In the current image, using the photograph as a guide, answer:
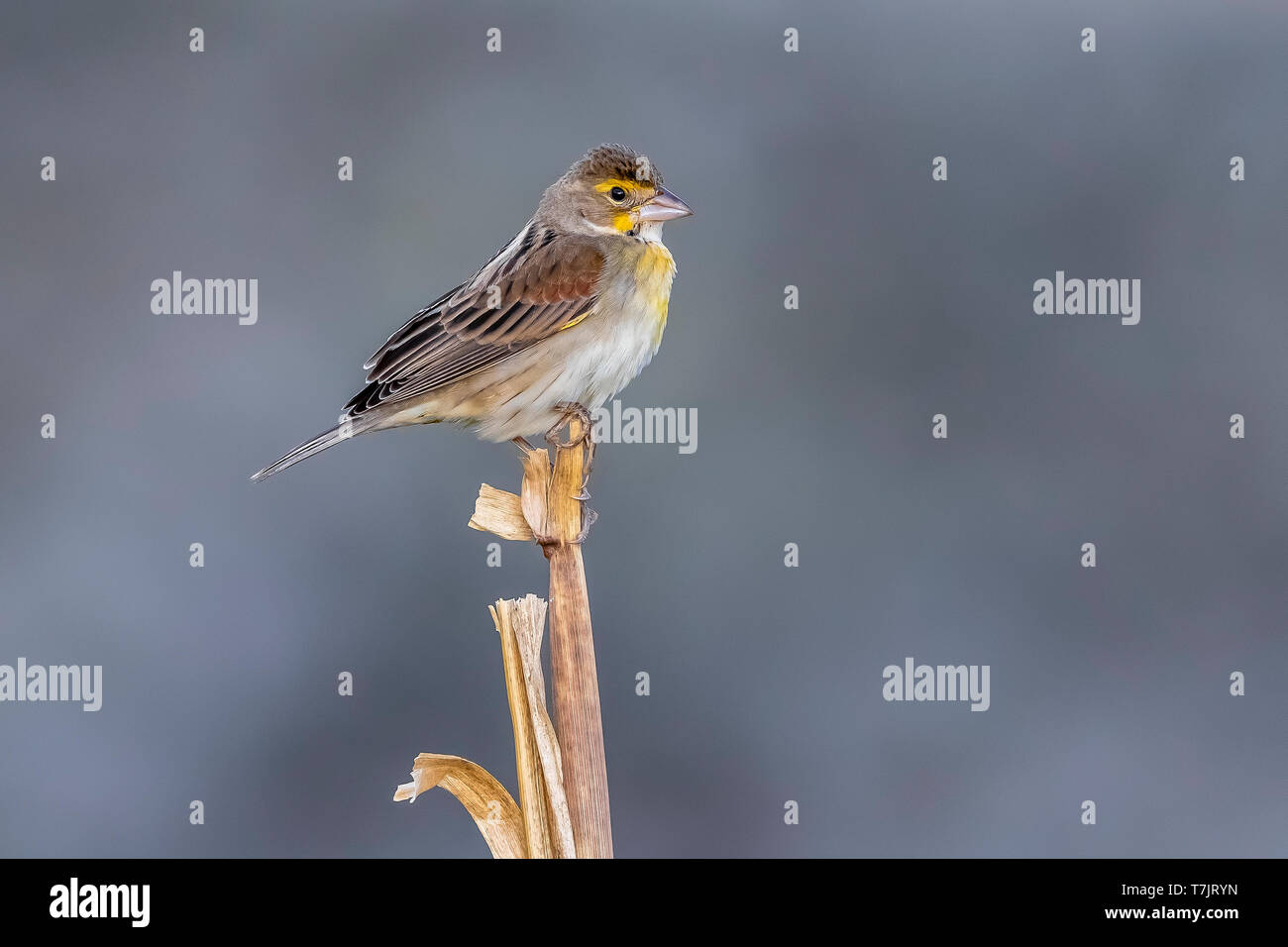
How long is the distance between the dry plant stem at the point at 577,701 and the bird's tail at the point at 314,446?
4.92 ft

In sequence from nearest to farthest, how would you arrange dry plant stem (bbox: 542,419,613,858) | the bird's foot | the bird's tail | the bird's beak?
1. dry plant stem (bbox: 542,419,613,858)
2. the bird's tail
3. the bird's foot
4. the bird's beak

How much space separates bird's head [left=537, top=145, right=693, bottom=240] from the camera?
5.73 metres

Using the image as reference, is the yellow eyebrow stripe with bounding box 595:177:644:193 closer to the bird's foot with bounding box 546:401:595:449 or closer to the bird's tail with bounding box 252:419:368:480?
the bird's foot with bounding box 546:401:595:449

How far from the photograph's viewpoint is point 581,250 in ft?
19.0

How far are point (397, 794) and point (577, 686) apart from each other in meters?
0.67

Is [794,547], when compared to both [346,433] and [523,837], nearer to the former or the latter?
[346,433]

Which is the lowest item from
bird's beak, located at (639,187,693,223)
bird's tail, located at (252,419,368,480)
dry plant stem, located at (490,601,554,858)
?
dry plant stem, located at (490,601,554,858)

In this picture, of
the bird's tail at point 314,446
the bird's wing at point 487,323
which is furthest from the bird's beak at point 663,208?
the bird's tail at point 314,446

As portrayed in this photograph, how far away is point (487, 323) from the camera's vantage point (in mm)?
5719

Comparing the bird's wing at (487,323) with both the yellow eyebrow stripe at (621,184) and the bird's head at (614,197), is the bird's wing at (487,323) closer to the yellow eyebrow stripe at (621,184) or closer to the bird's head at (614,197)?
the bird's head at (614,197)

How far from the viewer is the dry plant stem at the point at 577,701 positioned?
3678 millimetres

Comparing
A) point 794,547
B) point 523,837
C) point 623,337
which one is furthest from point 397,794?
point 794,547

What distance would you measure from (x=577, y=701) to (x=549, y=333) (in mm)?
2356

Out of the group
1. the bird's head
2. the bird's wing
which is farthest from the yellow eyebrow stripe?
the bird's wing
